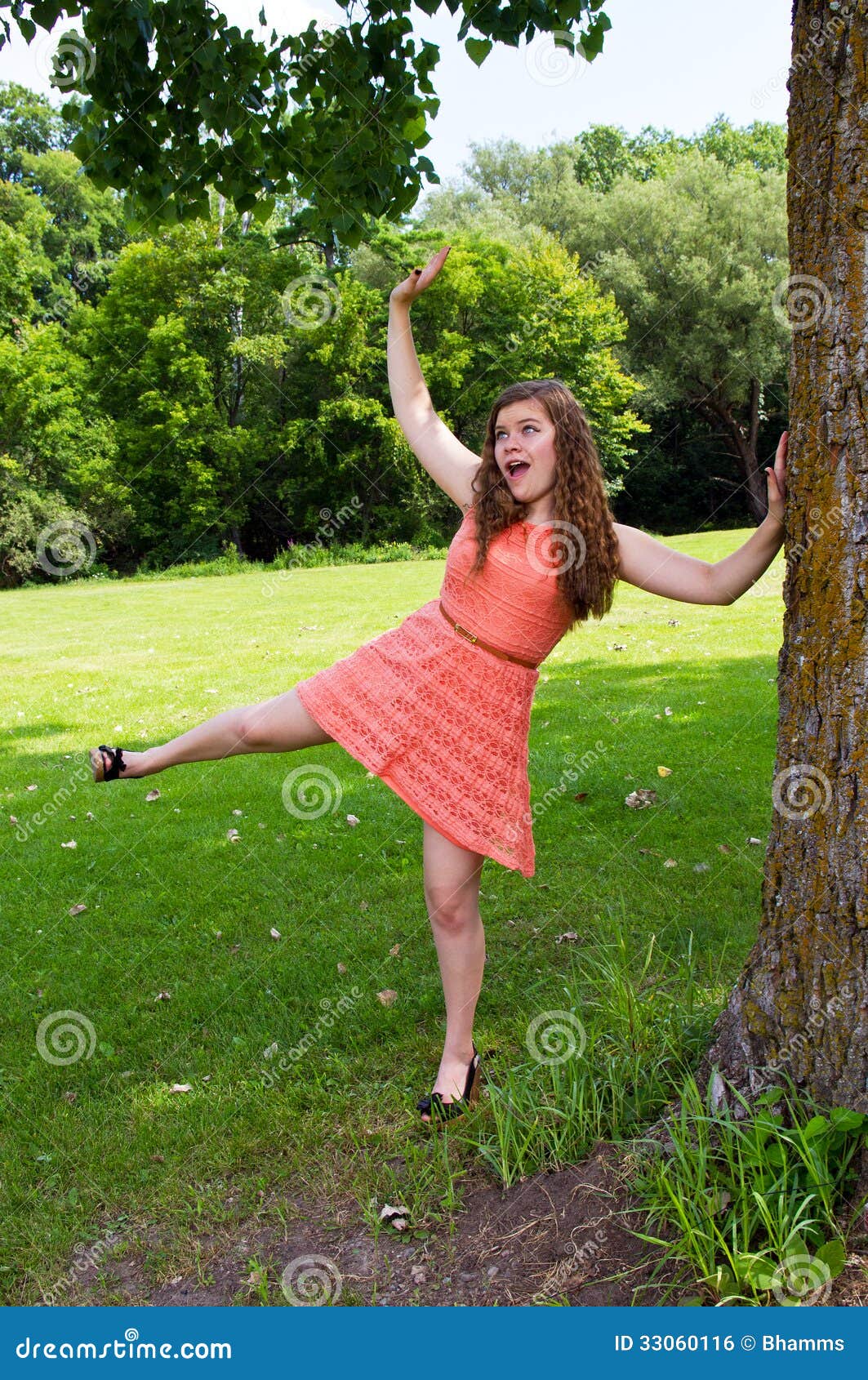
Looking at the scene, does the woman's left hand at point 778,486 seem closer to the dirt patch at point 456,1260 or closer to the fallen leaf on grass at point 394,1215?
the dirt patch at point 456,1260

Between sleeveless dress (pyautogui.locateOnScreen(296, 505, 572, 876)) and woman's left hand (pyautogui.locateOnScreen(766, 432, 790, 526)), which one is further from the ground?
woman's left hand (pyautogui.locateOnScreen(766, 432, 790, 526))

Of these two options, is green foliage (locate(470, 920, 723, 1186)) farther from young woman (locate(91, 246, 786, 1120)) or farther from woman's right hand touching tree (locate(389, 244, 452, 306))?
woman's right hand touching tree (locate(389, 244, 452, 306))

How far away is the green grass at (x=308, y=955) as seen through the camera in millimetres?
2676

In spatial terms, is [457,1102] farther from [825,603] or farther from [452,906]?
[825,603]

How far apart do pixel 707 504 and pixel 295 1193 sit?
37.4 metres

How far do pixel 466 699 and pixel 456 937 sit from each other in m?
0.68

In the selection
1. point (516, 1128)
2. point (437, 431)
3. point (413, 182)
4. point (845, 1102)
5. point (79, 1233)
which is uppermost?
point (413, 182)

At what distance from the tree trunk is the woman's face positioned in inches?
27.6

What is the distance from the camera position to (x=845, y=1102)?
7.52 ft

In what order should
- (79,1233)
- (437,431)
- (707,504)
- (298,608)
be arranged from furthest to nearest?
(707,504) → (298,608) → (437,431) → (79,1233)

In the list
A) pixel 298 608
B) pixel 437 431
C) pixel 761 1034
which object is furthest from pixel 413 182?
pixel 298 608

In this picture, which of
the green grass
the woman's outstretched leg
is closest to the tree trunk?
the green grass

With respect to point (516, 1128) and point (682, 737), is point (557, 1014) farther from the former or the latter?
point (682, 737)

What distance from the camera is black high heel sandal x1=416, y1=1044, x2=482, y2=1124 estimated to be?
282cm
